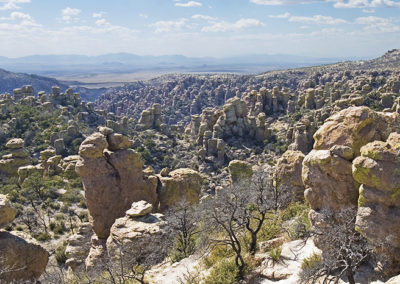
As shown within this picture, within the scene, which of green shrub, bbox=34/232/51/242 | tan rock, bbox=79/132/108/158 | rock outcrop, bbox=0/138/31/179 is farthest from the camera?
rock outcrop, bbox=0/138/31/179

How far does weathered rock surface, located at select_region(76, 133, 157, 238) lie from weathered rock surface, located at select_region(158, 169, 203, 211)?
1700mm

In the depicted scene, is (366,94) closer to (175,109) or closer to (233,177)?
(233,177)

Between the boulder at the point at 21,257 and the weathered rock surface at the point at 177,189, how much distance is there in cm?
921

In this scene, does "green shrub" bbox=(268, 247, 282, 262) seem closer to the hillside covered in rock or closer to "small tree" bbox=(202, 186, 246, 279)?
the hillside covered in rock

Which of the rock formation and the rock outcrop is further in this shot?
the rock formation

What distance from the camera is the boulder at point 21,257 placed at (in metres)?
15.7

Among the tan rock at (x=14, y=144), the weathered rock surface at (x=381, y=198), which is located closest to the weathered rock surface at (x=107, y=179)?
the weathered rock surface at (x=381, y=198)

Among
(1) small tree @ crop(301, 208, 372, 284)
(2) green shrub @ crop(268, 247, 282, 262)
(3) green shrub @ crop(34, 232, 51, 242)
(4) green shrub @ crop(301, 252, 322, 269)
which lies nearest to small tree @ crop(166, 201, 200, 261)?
(2) green shrub @ crop(268, 247, 282, 262)

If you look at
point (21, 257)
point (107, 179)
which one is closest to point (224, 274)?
point (21, 257)

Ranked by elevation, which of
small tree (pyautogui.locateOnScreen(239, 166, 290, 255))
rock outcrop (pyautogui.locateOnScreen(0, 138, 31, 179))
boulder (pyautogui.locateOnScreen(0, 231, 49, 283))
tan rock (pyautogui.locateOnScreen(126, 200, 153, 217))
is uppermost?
small tree (pyautogui.locateOnScreen(239, 166, 290, 255))

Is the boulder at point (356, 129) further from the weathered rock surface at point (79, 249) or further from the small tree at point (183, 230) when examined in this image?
the weathered rock surface at point (79, 249)

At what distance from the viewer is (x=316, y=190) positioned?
11.0m

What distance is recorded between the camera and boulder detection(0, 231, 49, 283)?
15.7 metres

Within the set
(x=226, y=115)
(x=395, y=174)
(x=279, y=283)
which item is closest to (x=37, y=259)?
(x=279, y=283)
